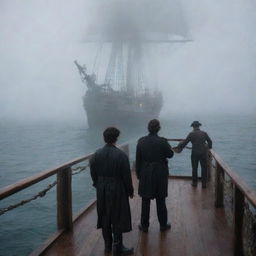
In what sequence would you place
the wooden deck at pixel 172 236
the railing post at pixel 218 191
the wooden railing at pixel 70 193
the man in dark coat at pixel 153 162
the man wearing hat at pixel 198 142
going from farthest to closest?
the man wearing hat at pixel 198 142
the railing post at pixel 218 191
the man in dark coat at pixel 153 162
the wooden deck at pixel 172 236
the wooden railing at pixel 70 193

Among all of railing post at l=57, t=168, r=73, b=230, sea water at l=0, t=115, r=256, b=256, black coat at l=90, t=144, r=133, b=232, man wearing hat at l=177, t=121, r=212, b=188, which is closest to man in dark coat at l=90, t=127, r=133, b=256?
black coat at l=90, t=144, r=133, b=232

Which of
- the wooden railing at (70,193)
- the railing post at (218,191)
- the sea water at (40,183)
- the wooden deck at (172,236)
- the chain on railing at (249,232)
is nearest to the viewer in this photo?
the chain on railing at (249,232)

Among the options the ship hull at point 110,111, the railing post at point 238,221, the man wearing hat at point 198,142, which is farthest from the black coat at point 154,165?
the ship hull at point 110,111

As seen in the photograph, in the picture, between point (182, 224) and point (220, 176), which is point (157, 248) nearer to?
point (182, 224)

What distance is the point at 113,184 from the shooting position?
4.66m

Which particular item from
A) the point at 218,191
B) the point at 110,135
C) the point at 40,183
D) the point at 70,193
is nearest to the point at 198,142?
the point at 218,191

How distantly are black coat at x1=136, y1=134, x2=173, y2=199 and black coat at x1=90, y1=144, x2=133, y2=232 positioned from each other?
0.97 metres

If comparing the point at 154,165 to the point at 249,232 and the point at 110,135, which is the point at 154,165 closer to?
the point at 110,135

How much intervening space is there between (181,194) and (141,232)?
299cm

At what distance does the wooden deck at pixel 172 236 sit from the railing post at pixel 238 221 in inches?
17.2

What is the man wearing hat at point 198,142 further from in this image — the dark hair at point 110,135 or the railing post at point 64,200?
the dark hair at point 110,135

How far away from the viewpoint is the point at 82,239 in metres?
5.59

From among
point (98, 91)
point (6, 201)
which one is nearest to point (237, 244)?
point (6, 201)

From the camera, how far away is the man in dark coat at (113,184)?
466cm
